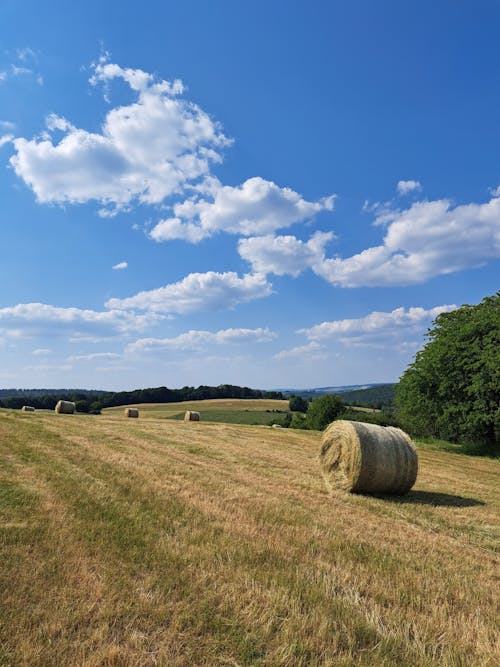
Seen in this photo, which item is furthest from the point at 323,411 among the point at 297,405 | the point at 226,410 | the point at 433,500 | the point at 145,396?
the point at 145,396

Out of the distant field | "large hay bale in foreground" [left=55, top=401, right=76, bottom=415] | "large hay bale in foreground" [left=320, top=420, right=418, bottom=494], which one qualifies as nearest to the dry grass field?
"large hay bale in foreground" [left=320, top=420, right=418, bottom=494]

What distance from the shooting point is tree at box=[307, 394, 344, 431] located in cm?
5109

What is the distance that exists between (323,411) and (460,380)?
27.1m

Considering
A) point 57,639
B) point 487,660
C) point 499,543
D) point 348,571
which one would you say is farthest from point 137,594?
point 499,543

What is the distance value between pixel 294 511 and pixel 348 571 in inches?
102

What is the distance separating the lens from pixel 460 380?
Answer: 84.0 ft

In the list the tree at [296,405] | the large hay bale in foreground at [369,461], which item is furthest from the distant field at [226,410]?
the large hay bale in foreground at [369,461]

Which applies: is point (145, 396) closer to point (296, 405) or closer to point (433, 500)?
point (296, 405)

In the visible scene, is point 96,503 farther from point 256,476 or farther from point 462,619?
point 462,619

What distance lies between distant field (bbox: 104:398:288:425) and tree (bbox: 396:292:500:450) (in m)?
37.3

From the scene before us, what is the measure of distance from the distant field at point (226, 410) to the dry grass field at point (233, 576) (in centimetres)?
5511

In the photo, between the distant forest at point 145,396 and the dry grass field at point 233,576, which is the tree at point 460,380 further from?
the distant forest at point 145,396

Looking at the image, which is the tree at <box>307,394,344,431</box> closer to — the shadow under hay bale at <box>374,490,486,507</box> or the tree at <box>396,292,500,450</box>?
the tree at <box>396,292,500,450</box>

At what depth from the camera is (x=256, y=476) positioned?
1076 centimetres
